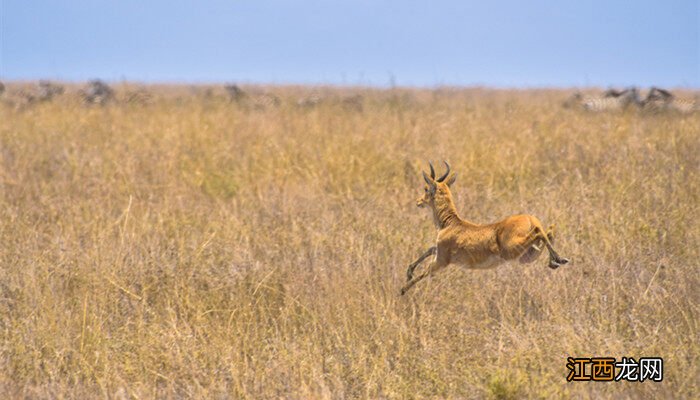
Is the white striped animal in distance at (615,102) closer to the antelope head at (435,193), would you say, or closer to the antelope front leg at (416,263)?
the antelope head at (435,193)

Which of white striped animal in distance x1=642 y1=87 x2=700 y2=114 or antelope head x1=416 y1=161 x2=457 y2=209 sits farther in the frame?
white striped animal in distance x1=642 y1=87 x2=700 y2=114

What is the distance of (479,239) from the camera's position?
477cm

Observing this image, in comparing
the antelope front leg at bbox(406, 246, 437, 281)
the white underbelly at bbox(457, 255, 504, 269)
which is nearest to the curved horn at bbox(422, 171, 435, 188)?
the antelope front leg at bbox(406, 246, 437, 281)

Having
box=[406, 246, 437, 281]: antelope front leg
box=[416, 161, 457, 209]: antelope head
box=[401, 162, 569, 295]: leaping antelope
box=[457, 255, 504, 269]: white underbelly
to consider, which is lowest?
box=[406, 246, 437, 281]: antelope front leg

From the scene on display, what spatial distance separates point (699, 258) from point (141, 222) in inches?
174
